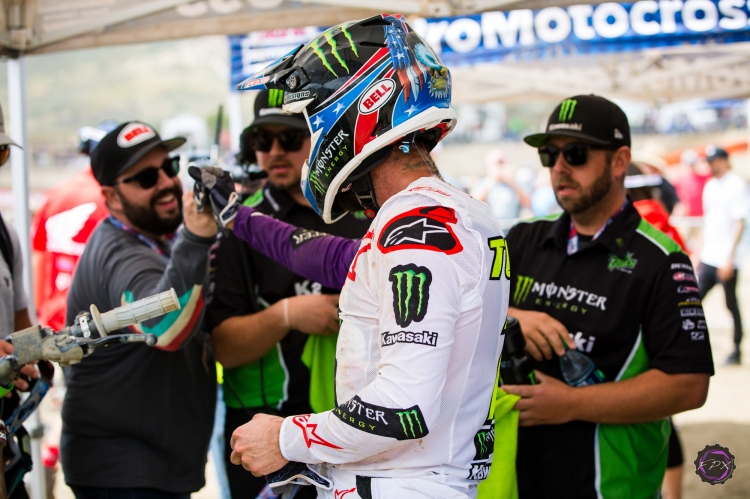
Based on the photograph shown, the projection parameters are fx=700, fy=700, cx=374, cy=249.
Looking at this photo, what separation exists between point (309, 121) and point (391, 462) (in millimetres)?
865

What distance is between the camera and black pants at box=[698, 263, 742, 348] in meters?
7.73

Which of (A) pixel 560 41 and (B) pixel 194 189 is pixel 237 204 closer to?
(B) pixel 194 189

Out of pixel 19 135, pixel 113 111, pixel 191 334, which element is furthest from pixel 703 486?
pixel 113 111

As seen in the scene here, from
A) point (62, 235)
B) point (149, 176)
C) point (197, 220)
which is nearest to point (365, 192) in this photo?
point (197, 220)

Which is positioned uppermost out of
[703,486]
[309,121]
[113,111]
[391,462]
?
[113,111]

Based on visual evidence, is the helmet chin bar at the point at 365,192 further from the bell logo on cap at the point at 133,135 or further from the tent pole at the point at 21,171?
the tent pole at the point at 21,171

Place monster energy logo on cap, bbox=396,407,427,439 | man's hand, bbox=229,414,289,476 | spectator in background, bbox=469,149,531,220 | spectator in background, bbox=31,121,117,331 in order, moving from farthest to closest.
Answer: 1. spectator in background, bbox=469,149,531,220
2. spectator in background, bbox=31,121,117,331
3. man's hand, bbox=229,414,289,476
4. monster energy logo on cap, bbox=396,407,427,439

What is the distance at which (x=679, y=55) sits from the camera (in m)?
7.56

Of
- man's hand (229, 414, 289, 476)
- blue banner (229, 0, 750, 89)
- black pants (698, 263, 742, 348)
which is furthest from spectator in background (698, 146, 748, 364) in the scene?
man's hand (229, 414, 289, 476)

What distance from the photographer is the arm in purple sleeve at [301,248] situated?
7.68 ft

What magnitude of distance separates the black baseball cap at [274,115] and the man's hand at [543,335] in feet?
4.11

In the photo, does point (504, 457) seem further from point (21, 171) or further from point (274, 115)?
point (21, 171)

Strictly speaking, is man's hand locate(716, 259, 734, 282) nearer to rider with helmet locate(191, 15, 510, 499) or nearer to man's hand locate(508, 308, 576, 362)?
man's hand locate(508, 308, 576, 362)

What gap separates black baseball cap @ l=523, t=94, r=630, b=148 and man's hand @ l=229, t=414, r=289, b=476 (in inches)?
68.5
